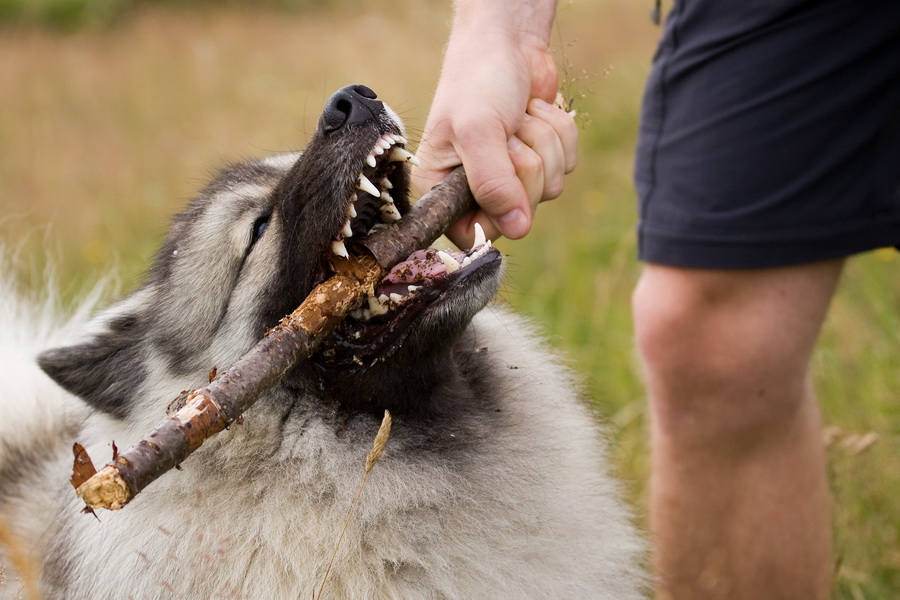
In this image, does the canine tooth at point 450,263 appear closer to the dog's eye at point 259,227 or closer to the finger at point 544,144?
the finger at point 544,144

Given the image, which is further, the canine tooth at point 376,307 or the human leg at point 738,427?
the human leg at point 738,427

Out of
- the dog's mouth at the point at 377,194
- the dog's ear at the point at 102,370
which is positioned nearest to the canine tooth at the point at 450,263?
the dog's mouth at the point at 377,194

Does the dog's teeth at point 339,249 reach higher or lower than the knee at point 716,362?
higher

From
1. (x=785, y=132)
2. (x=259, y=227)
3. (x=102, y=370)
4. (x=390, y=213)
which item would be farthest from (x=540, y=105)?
(x=102, y=370)

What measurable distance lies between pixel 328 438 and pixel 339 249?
0.50m

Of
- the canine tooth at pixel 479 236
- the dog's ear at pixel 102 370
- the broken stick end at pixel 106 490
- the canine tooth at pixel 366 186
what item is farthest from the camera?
the dog's ear at pixel 102 370

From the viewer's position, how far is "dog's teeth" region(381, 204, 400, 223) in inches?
93.4

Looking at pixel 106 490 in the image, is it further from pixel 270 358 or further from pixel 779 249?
pixel 779 249

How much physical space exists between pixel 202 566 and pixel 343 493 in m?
0.39

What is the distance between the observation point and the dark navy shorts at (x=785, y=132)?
2207 mm

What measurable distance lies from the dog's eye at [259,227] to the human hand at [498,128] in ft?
1.45

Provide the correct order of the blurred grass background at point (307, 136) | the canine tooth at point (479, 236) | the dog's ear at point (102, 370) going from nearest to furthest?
the canine tooth at point (479, 236) < the dog's ear at point (102, 370) < the blurred grass background at point (307, 136)

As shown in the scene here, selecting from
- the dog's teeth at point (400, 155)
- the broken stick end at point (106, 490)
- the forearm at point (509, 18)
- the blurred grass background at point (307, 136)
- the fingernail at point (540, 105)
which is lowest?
the blurred grass background at point (307, 136)

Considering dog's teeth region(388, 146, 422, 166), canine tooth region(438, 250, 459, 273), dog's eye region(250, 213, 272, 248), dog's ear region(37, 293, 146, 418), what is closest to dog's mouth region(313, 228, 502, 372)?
canine tooth region(438, 250, 459, 273)
